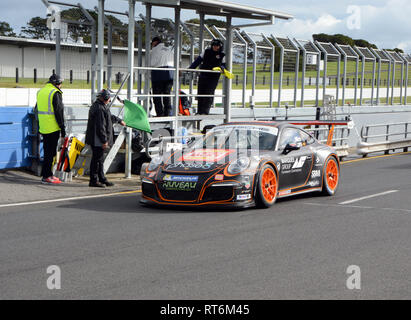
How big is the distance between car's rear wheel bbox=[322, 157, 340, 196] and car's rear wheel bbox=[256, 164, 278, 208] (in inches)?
61.0

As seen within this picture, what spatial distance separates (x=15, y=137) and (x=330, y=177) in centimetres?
609

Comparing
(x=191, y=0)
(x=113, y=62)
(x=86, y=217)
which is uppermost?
(x=191, y=0)

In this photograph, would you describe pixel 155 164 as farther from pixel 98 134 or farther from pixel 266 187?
pixel 98 134

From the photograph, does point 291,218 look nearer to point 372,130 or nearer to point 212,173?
point 212,173

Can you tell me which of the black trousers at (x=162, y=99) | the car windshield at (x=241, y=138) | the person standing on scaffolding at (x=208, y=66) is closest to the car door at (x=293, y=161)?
the car windshield at (x=241, y=138)

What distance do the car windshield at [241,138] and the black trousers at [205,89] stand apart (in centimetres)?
513

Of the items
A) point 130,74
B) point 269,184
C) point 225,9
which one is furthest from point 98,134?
point 225,9

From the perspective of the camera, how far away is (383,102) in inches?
1437

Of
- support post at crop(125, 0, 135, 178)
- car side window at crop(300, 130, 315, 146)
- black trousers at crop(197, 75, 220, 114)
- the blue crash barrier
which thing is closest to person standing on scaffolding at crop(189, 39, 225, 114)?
black trousers at crop(197, 75, 220, 114)

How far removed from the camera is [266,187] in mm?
10203

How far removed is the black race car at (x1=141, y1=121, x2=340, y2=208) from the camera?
9.76m

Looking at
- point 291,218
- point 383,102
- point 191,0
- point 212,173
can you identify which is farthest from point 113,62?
point 383,102
